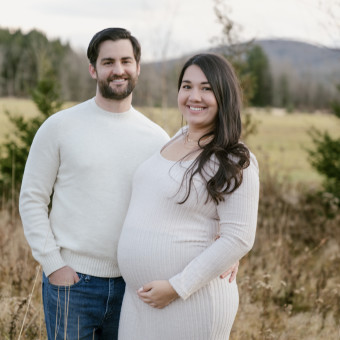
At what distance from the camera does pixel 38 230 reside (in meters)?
2.49

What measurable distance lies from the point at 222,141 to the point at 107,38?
3.14ft

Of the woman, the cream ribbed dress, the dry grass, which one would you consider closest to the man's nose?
the woman

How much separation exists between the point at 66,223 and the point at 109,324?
2.14 feet

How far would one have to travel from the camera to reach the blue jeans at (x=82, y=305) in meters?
2.49

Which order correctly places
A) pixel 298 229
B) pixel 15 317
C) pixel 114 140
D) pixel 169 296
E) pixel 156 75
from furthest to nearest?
pixel 156 75
pixel 298 229
pixel 15 317
pixel 114 140
pixel 169 296

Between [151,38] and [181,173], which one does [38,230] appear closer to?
[181,173]

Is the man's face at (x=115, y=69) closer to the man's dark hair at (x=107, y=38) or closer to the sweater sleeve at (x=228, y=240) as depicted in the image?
the man's dark hair at (x=107, y=38)

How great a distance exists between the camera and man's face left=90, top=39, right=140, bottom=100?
2.59 m

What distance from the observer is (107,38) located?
2602 millimetres

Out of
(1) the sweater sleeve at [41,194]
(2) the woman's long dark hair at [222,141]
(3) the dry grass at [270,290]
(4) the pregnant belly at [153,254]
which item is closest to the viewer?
(2) the woman's long dark hair at [222,141]

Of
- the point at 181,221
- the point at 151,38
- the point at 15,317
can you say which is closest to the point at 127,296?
the point at 181,221

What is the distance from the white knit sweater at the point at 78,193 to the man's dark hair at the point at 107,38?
393 mm

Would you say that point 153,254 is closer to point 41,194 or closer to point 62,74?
point 41,194

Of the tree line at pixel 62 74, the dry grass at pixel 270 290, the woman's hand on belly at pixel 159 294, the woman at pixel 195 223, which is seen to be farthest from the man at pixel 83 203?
the tree line at pixel 62 74
